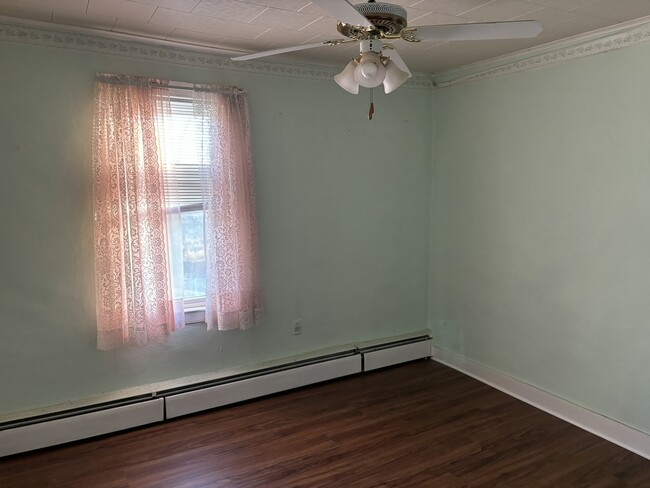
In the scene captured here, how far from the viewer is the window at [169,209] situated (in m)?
2.97

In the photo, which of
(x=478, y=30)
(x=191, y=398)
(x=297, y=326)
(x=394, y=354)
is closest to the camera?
(x=478, y=30)

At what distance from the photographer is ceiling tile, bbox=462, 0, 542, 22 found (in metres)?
2.38

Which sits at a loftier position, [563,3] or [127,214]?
[563,3]

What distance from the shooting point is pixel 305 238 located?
3.76 metres

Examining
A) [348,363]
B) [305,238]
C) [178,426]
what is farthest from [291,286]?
[178,426]

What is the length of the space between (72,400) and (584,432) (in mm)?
3213

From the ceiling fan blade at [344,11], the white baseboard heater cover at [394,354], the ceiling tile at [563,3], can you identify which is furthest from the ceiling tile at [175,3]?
the white baseboard heater cover at [394,354]

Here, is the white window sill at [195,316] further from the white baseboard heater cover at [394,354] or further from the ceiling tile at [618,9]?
the ceiling tile at [618,9]

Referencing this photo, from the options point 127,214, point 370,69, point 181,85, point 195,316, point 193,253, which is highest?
point 181,85

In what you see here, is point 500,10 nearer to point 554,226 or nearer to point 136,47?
point 554,226

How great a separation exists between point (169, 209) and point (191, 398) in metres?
1.26

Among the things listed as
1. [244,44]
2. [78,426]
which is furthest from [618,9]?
[78,426]

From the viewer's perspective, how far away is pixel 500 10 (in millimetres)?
2459

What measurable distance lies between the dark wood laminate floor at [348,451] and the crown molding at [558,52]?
2.36 meters
